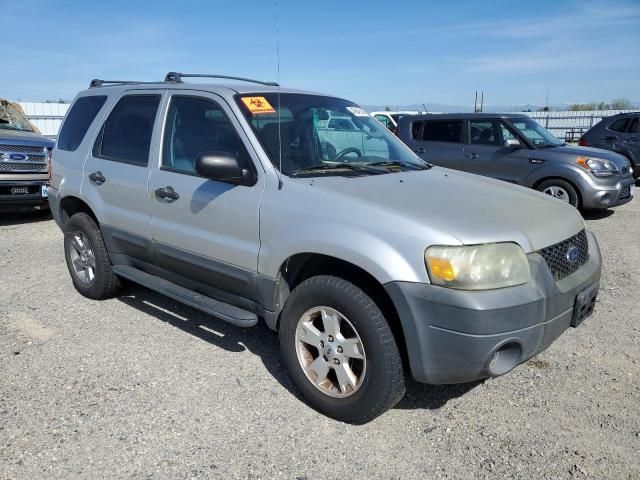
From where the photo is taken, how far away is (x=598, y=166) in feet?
28.0

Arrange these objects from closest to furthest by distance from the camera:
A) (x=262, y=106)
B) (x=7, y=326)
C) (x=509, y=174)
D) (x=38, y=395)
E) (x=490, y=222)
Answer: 1. (x=490, y=222)
2. (x=38, y=395)
3. (x=262, y=106)
4. (x=7, y=326)
5. (x=509, y=174)

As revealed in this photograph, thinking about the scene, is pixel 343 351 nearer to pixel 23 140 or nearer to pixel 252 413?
pixel 252 413

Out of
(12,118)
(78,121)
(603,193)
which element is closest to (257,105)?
Result: (78,121)

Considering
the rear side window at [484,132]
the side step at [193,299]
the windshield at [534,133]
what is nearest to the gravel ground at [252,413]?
the side step at [193,299]

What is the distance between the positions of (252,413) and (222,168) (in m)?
1.46

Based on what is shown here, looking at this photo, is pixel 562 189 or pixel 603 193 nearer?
pixel 603 193

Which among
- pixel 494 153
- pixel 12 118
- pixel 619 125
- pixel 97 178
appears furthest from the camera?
pixel 619 125

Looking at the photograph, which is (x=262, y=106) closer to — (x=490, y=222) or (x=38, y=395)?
(x=490, y=222)

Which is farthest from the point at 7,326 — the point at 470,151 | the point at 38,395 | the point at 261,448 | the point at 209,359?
the point at 470,151

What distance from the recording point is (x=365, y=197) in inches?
116

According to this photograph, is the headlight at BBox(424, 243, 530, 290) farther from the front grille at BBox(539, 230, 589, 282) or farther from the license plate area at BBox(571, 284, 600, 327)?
the license plate area at BBox(571, 284, 600, 327)

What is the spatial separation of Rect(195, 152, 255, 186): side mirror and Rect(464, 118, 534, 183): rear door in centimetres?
662

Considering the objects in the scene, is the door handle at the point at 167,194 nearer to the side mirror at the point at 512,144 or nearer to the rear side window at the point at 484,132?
the side mirror at the point at 512,144

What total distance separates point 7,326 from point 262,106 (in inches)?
110
